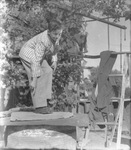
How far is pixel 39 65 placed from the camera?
3711 mm

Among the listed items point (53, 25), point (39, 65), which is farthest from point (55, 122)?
point (53, 25)

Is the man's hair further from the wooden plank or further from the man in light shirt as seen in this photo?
the wooden plank

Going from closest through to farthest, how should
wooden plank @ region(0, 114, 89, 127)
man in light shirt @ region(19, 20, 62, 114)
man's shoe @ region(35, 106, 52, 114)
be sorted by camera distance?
wooden plank @ region(0, 114, 89, 127), man in light shirt @ region(19, 20, 62, 114), man's shoe @ region(35, 106, 52, 114)

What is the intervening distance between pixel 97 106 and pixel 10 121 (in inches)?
72.9

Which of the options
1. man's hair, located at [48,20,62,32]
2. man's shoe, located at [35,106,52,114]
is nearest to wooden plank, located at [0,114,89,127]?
man's shoe, located at [35,106,52,114]

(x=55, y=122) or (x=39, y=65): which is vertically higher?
(x=39, y=65)

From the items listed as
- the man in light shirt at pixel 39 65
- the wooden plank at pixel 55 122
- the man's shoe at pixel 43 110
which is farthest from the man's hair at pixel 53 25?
the wooden plank at pixel 55 122

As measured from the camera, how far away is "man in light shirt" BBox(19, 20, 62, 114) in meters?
3.70

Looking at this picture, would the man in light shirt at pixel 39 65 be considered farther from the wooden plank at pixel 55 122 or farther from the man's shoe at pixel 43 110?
the wooden plank at pixel 55 122

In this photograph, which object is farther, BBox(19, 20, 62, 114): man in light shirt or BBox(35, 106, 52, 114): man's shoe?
BBox(35, 106, 52, 114): man's shoe

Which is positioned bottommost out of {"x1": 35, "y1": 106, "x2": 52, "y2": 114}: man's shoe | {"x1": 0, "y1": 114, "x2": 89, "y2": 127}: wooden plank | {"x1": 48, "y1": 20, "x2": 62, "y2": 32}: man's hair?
{"x1": 0, "y1": 114, "x2": 89, "y2": 127}: wooden plank

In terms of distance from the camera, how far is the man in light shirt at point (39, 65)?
12.1ft

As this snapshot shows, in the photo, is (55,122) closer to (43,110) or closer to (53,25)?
(43,110)

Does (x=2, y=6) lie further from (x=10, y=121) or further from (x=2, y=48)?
(x=10, y=121)
